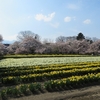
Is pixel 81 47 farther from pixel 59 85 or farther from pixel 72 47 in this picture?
pixel 59 85

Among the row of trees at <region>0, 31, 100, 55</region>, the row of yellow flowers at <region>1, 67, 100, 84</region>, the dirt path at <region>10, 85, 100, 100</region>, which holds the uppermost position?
the row of trees at <region>0, 31, 100, 55</region>

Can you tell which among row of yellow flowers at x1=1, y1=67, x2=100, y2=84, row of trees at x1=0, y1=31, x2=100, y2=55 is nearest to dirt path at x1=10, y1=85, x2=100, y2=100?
row of yellow flowers at x1=1, y1=67, x2=100, y2=84

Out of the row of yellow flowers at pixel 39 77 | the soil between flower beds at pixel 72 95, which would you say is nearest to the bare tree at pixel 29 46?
the row of yellow flowers at pixel 39 77

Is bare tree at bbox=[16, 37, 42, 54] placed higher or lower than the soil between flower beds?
higher

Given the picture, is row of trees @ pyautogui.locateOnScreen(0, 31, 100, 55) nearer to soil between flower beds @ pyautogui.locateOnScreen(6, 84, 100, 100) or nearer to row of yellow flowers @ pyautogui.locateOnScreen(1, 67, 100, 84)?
row of yellow flowers @ pyautogui.locateOnScreen(1, 67, 100, 84)

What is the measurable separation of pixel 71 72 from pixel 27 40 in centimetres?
3659

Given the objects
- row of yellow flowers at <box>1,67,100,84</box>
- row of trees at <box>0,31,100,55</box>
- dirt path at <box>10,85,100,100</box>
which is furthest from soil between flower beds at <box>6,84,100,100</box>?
row of trees at <box>0,31,100,55</box>

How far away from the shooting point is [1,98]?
765cm

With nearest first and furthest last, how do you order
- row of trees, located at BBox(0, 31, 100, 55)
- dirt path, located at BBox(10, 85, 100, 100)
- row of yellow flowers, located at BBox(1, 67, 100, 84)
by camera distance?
dirt path, located at BBox(10, 85, 100, 100), row of yellow flowers, located at BBox(1, 67, 100, 84), row of trees, located at BBox(0, 31, 100, 55)

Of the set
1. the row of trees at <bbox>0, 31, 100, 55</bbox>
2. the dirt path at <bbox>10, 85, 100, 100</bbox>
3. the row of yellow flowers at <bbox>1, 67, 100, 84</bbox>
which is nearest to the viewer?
the dirt path at <bbox>10, 85, 100, 100</bbox>

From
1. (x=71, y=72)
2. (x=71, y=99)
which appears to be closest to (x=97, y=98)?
(x=71, y=99)

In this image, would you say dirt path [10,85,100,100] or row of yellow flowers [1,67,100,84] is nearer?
dirt path [10,85,100,100]

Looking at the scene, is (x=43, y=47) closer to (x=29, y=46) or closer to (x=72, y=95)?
(x=29, y=46)

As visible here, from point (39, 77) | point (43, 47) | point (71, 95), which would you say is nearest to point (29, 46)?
point (43, 47)
